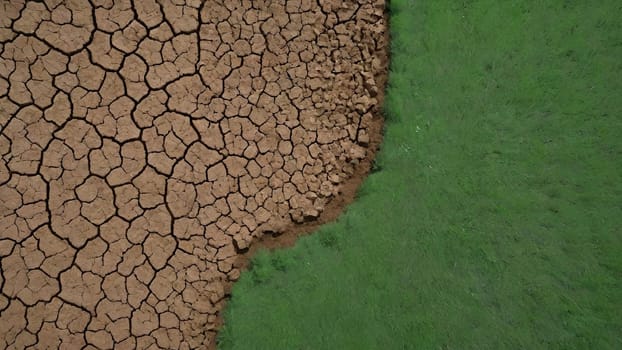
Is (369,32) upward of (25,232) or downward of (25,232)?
upward

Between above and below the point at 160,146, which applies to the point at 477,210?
below

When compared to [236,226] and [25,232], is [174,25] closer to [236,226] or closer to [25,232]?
[236,226]

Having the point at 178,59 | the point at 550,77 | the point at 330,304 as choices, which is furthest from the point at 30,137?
the point at 550,77
